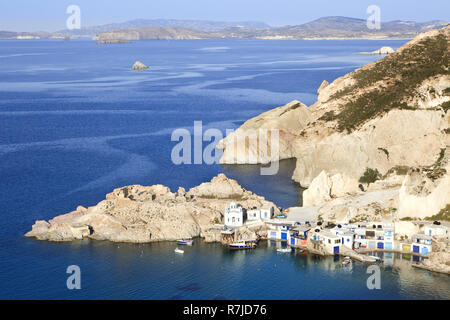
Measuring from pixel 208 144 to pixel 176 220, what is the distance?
129 ft

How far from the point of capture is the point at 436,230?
5266 centimetres

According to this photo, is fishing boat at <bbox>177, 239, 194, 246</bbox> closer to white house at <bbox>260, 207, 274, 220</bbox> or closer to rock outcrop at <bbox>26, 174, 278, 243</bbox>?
rock outcrop at <bbox>26, 174, 278, 243</bbox>

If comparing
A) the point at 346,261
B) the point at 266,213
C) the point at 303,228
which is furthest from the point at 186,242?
the point at 346,261

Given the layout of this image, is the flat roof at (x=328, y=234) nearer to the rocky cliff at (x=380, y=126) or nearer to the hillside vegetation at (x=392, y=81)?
the rocky cliff at (x=380, y=126)

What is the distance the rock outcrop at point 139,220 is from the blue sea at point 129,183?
119 centimetres

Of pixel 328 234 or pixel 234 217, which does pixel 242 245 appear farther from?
pixel 328 234

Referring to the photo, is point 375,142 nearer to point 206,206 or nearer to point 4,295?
point 206,206

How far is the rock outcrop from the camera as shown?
2201 inches

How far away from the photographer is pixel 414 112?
7131 cm

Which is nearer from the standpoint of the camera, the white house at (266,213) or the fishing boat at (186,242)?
the fishing boat at (186,242)

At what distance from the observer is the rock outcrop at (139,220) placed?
55906mm

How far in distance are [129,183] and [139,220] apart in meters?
16.3

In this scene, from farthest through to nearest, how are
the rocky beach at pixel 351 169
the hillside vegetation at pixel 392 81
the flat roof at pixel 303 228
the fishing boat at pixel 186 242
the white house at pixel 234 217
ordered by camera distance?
the hillside vegetation at pixel 392 81 → the white house at pixel 234 217 → the rocky beach at pixel 351 169 → the flat roof at pixel 303 228 → the fishing boat at pixel 186 242

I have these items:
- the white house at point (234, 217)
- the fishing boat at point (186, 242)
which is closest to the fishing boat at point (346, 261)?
the white house at point (234, 217)
